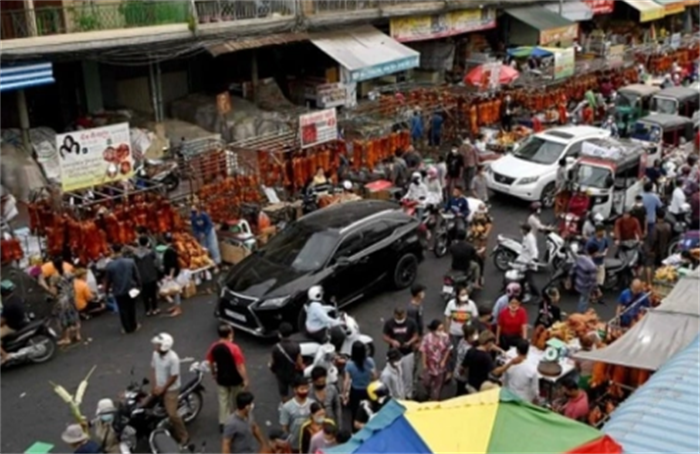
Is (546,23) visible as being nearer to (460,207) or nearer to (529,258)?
(460,207)

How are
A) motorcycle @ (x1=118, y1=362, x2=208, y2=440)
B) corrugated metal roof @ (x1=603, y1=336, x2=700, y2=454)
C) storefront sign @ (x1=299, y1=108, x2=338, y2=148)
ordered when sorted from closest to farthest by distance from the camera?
corrugated metal roof @ (x1=603, y1=336, x2=700, y2=454) → motorcycle @ (x1=118, y1=362, x2=208, y2=440) → storefront sign @ (x1=299, y1=108, x2=338, y2=148)

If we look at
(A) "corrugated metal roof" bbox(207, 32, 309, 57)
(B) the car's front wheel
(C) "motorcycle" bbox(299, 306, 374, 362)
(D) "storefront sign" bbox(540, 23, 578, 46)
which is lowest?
(B) the car's front wheel

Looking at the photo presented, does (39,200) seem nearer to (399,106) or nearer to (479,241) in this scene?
(479,241)

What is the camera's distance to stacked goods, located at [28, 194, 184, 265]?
15375 mm

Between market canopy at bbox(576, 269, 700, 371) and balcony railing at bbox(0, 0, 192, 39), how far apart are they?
14.9 metres

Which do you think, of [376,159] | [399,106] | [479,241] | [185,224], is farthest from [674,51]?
[185,224]

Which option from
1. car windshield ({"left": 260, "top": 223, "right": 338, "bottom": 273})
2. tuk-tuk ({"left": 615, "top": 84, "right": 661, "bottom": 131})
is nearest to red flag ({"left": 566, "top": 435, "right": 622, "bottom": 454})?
car windshield ({"left": 260, "top": 223, "right": 338, "bottom": 273})

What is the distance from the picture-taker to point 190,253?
1582cm

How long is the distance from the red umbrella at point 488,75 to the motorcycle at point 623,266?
12256 mm

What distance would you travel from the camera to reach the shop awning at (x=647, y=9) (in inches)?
1518

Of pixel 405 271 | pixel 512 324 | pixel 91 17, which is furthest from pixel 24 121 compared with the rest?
pixel 512 324

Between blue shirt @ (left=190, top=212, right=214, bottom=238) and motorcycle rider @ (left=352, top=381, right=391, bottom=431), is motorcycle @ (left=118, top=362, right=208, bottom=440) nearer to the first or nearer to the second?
motorcycle rider @ (left=352, top=381, right=391, bottom=431)

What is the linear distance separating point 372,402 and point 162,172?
10.6 meters

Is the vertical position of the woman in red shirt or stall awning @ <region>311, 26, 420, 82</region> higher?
stall awning @ <region>311, 26, 420, 82</region>
